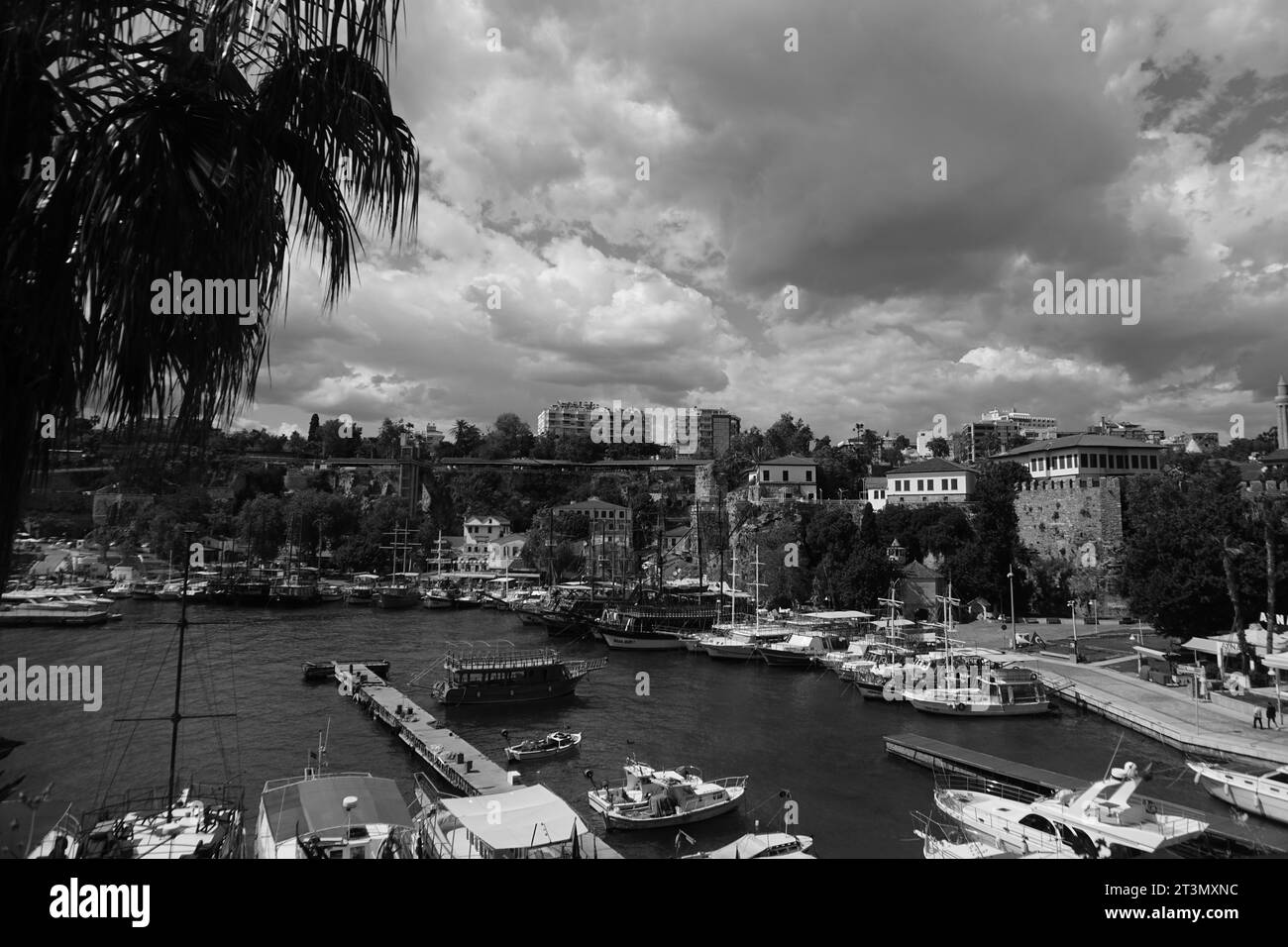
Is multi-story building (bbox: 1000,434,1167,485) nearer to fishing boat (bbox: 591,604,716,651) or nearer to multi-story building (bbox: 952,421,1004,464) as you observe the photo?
fishing boat (bbox: 591,604,716,651)

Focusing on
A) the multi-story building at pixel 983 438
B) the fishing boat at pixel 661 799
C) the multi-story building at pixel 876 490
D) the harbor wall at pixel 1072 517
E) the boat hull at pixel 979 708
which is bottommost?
the boat hull at pixel 979 708

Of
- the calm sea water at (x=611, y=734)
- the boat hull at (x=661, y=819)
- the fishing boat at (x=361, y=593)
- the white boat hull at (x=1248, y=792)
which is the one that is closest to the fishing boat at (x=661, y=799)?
the boat hull at (x=661, y=819)

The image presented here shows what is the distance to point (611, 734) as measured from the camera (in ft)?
71.4

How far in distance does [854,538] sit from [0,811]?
1693 inches

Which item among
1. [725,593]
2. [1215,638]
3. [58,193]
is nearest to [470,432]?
[725,593]

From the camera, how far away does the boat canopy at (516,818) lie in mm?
10062

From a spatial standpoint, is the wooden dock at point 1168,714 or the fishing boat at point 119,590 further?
the fishing boat at point 119,590

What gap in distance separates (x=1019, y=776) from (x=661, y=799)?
7.94 meters

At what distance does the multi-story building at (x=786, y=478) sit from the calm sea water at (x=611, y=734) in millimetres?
23199

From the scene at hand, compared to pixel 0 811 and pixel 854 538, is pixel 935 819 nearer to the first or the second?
pixel 0 811

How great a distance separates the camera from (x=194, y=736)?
65.6 ft

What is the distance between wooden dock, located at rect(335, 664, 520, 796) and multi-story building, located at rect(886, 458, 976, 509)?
3652 cm

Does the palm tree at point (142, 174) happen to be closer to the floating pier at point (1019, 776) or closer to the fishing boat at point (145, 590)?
the floating pier at point (1019, 776)

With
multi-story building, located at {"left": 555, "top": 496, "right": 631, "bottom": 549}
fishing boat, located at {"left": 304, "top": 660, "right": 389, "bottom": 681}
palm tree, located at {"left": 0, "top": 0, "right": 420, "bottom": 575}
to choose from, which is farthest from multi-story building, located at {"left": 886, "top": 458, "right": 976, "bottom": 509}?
palm tree, located at {"left": 0, "top": 0, "right": 420, "bottom": 575}
